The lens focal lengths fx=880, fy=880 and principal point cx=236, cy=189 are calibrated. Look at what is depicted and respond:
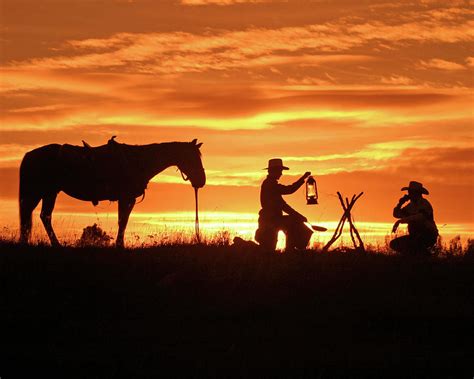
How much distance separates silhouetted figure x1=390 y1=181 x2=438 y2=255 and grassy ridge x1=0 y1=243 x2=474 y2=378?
3.25ft

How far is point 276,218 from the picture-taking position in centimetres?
2145

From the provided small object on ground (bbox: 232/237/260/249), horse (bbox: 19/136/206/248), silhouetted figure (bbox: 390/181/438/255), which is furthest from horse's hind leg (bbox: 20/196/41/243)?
silhouetted figure (bbox: 390/181/438/255)

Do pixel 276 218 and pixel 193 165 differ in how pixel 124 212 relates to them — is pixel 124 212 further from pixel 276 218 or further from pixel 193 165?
pixel 276 218

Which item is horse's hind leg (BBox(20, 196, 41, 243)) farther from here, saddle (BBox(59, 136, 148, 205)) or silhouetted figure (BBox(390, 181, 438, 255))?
silhouetted figure (BBox(390, 181, 438, 255))

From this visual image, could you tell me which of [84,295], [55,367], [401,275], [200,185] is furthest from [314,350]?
[200,185]

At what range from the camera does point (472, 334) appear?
50.5 feet

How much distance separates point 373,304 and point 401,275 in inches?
112

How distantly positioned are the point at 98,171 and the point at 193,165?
259cm

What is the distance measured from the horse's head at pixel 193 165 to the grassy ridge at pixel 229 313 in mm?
2773

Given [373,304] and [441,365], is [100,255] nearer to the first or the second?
[373,304]

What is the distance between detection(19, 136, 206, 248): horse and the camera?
927 inches

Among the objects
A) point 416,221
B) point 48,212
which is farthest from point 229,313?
point 48,212

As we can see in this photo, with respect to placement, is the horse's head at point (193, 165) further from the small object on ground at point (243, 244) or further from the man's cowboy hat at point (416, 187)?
the man's cowboy hat at point (416, 187)

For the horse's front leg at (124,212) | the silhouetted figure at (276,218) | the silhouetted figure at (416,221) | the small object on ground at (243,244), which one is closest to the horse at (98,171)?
the horse's front leg at (124,212)
